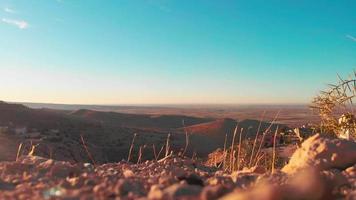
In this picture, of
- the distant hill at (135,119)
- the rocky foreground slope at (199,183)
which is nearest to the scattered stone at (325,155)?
the rocky foreground slope at (199,183)

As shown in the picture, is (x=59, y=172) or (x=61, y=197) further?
(x=59, y=172)

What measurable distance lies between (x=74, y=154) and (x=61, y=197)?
23.3 meters

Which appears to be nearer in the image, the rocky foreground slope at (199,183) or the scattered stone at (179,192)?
the rocky foreground slope at (199,183)

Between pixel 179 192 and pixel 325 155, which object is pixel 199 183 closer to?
pixel 179 192

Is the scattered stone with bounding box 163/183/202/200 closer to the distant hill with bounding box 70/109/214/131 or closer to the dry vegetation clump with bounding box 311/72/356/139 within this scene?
the dry vegetation clump with bounding box 311/72/356/139

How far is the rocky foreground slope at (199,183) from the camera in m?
1.90

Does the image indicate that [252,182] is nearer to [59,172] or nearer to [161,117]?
[59,172]

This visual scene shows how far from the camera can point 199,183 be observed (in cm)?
286

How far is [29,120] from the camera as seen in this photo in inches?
1590

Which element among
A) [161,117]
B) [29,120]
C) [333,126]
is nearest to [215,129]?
[29,120]

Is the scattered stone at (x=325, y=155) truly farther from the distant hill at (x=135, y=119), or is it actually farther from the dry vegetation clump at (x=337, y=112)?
the distant hill at (x=135, y=119)

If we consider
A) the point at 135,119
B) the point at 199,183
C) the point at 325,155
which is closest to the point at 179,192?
the point at 199,183

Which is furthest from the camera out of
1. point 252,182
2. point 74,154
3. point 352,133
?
point 74,154

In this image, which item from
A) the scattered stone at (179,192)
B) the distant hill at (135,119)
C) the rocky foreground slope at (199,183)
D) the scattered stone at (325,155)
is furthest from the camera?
the distant hill at (135,119)
